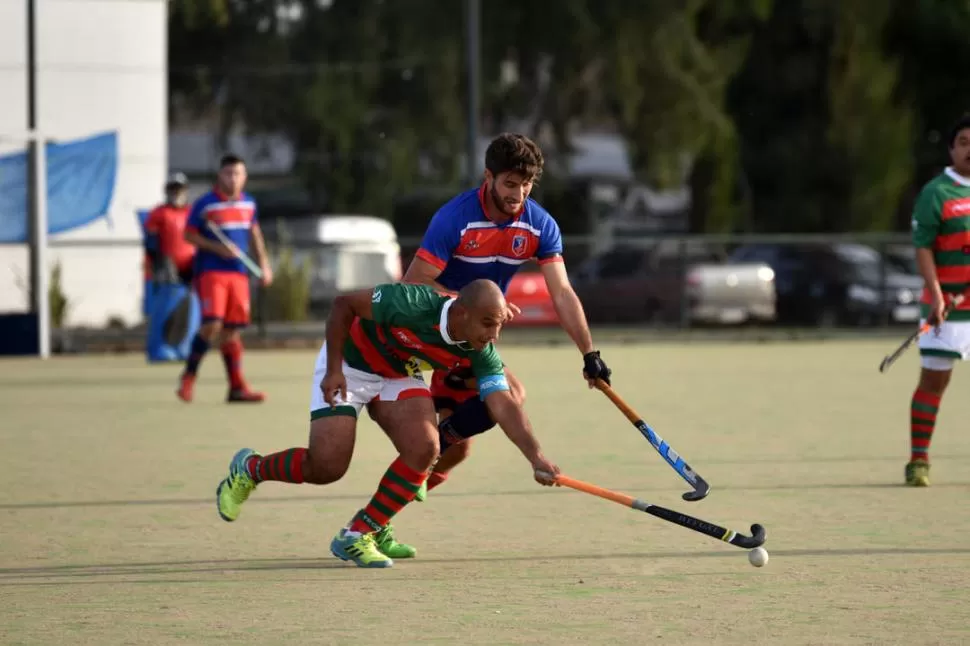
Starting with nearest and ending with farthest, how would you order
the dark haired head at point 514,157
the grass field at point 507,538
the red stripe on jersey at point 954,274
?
the grass field at point 507,538, the dark haired head at point 514,157, the red stripe on jersey at point 954,274

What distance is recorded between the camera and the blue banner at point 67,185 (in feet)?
71.0

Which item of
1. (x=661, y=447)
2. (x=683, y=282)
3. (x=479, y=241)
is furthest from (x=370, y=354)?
(x=683, y=282)

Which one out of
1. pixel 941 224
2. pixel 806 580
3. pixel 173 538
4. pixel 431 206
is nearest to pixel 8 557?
pixel 173 538

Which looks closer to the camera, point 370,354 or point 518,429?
point 518,429

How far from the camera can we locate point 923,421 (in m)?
9.97

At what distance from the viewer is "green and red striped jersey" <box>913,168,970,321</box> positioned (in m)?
9.83

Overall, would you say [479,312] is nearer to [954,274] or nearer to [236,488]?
[236,488]

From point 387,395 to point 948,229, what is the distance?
3.54 m

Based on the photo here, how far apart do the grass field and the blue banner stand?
7095 mm

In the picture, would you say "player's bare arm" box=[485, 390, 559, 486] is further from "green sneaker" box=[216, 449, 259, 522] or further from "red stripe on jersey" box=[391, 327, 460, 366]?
"green sneaker" box=[216, 449, 259, 522]

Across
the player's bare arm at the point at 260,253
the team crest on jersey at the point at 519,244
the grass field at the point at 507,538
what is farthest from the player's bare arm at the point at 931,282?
the player's bare arm at the point at 260,253

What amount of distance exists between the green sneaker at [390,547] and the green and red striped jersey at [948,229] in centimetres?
332

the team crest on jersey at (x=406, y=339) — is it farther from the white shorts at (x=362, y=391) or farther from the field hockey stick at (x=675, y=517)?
the field hockey stick at (x=675, y=517)

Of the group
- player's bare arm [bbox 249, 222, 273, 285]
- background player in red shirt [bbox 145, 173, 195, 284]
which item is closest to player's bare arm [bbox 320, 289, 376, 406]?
player's bare arm [bbox 249, 222, 273, 285]
